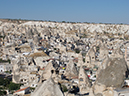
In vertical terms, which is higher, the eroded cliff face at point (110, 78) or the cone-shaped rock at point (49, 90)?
the cone-shaped rock at point (49, 90)

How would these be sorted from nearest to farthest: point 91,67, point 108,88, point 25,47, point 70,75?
point 108,88 < point 70,75 < point 91,67 < point 25,47

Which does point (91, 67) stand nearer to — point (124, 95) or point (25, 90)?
point (25, 90)

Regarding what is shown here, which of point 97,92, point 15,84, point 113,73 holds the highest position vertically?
point 113,73

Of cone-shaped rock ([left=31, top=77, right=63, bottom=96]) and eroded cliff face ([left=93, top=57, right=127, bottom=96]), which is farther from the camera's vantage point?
eroded cliff face ([left=93, top=57, right=127, bottom=96])

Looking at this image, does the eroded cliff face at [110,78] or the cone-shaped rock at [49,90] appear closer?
the cone-shaped rock at [49,90]

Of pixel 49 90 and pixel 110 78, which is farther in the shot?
pixel 110 78

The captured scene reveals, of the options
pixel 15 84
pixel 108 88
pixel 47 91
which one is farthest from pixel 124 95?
pixel 15 84

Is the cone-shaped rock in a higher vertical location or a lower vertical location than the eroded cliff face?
higher

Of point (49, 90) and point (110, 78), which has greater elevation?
point (49, 90)

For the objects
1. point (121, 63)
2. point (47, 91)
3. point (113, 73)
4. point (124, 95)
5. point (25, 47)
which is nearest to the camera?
point (47, 91)

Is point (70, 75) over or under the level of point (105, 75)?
under

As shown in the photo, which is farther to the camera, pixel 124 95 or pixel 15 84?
pixel 15 84
